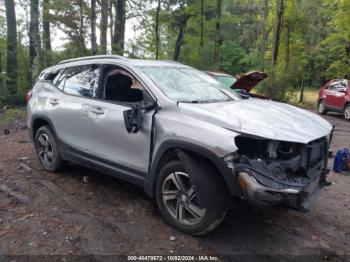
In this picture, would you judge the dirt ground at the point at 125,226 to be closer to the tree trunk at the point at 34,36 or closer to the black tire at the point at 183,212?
the black tire at the point at 183,212

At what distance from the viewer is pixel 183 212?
384 centimetres

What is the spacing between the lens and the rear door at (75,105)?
487 centimetres

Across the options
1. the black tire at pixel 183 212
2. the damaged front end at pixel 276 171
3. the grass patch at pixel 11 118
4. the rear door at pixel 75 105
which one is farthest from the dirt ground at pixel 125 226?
the grass patch at pixel 11 118

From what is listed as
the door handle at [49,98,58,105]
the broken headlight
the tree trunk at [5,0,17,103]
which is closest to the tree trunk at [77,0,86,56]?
the tree trunk at [5,0,17,103]

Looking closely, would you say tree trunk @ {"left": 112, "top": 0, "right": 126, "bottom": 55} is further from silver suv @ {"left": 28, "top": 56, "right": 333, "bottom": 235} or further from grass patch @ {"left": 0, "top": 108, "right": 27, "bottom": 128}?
silver suv @ {"left": 28, "top": 56, "right": 333, "bottom": 235}

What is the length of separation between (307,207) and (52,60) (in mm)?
17116

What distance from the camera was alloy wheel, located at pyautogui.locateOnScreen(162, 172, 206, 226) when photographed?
371cm

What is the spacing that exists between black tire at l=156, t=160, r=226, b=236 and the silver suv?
0.01 metres

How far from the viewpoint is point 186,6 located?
24.2 m

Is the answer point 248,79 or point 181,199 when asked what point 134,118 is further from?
point 248,79

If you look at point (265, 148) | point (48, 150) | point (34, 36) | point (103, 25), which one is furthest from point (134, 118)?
point (103, 25)

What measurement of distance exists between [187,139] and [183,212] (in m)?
0.83

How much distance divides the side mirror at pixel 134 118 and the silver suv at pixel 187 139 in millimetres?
11

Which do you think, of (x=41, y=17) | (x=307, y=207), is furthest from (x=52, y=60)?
(x=307, y=207)
